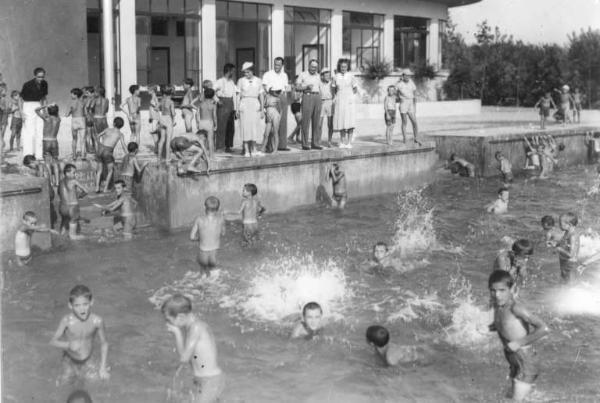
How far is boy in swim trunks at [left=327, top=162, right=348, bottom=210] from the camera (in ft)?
48.8

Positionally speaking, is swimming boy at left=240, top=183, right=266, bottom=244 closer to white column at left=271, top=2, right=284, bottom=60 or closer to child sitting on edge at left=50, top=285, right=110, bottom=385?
child sitting on edge at left=50, top=285, right=110, bottom=385

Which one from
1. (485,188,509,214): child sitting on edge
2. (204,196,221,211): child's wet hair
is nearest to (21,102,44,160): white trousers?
(204,196,221,211): child's wet hair

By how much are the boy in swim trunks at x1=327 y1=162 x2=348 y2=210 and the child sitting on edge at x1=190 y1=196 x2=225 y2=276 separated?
18.2ft

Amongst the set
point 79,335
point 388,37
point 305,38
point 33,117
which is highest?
point 388,37

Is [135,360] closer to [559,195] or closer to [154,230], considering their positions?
[154,230]

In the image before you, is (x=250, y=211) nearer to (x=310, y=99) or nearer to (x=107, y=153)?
(x=107, y=153)

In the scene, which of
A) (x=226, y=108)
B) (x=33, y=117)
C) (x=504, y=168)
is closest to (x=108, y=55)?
(x=33, y=117)

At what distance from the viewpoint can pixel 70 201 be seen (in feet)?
37.3

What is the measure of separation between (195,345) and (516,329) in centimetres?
252

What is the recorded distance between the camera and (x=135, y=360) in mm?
7219

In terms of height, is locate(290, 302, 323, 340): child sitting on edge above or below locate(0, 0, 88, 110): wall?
below

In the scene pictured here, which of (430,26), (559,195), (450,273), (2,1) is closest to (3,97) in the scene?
(2,1)

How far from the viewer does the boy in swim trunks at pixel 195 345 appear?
529 centimetres

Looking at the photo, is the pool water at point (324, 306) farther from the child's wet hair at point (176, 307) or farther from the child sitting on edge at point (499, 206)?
the child's wet hair at point (176, 307)
